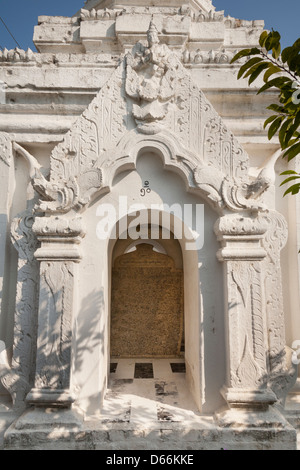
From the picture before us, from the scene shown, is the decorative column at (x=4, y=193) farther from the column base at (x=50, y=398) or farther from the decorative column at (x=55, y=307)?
the column base at (x=50, y=398)

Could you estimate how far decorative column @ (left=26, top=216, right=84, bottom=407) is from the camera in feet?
12.2

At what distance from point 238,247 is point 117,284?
4.37 meters

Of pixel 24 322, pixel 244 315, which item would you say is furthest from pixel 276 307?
pixel 24 322

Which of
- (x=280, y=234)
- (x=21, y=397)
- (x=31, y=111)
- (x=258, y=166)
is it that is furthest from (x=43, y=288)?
(x=258, y=166)

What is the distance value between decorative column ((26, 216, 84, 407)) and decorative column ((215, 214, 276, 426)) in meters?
1.86

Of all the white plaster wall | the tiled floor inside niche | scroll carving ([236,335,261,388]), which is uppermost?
the white plaster wall

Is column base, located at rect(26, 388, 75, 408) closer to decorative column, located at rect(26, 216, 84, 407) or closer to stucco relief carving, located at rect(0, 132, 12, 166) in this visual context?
decorative column, located at rect(26, 216, 84, 407)

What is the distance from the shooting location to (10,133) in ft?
15.5

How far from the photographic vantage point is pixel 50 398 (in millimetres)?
3662

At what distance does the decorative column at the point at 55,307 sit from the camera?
3.73 meters

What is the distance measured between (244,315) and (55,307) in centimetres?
232

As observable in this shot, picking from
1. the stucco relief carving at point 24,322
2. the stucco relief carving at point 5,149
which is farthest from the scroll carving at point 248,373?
the stucco relief carving at point 5,149

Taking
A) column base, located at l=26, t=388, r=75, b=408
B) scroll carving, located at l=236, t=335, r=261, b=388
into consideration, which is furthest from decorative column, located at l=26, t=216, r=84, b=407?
scroll carving, located at l=236, t=335, r=261, b=388

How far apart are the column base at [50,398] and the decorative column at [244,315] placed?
1783 mm
